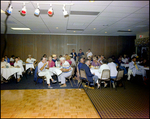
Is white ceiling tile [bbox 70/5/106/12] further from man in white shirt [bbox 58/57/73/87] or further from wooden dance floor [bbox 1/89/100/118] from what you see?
wooden dance floor [bbox 1/89/100/118]

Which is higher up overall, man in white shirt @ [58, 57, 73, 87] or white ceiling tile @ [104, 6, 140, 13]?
white ceiling tile @ [104, 6, 140, 13]

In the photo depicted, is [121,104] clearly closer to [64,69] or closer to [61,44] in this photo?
[64,69]

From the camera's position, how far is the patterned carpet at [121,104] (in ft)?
9.85

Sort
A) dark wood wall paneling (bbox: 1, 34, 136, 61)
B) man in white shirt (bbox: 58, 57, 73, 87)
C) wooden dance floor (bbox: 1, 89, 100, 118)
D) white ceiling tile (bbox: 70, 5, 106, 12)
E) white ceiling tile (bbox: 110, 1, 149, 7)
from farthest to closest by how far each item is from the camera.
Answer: dark wood wall paneling (bbox: 1, 34, 136, 61), man in white shirt (bbox: 58, 57, 73, 87), white ceiling tile (bbox: 70, 5, 106, 12), white ceiling tile (bbox: 110, 1, 149, 7), wooden dance floor (bbox: 1, 89, 100, 118)

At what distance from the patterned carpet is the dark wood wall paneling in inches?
312

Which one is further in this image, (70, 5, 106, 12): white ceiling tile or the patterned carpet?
(70, 5, 106, 12): white ceiling tile

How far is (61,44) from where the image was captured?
11867mm

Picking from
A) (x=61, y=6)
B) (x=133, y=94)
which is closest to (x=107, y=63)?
(x=133, y=94)

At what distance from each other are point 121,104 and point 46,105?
2238mm

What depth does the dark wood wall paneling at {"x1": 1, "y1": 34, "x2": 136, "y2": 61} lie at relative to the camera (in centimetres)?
1159

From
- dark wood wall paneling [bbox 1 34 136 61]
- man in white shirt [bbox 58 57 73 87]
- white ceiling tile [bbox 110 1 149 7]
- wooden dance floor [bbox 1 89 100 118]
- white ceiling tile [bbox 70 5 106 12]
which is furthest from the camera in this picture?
dark wood wall paneling [bbox 1 34 136 61]

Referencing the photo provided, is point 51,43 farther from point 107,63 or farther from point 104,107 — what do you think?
point 104,107

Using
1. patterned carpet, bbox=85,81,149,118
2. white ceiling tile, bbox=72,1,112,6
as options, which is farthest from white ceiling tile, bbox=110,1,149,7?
patterned carpet, bbox=85,81,149,118

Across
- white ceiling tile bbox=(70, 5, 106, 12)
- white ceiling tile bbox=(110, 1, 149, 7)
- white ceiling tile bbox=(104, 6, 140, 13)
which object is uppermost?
white ceiling tile bbox=(70, 5, 106, 12)
